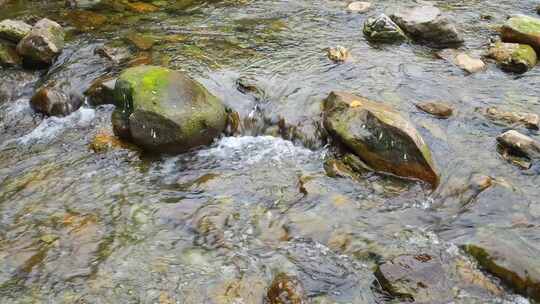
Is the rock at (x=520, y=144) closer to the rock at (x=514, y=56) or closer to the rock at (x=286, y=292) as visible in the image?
the rock at (x=514, y=56)

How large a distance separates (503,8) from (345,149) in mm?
6819

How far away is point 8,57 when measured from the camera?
9375 mm

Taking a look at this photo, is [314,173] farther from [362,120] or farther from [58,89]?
[58,89]

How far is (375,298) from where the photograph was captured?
488cm

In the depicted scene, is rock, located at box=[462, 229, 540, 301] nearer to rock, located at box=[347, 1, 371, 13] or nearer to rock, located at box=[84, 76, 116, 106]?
rock, located at box=[84, 76, 116, 106]

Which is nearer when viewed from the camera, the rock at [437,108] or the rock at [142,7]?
the rock at [437,108]

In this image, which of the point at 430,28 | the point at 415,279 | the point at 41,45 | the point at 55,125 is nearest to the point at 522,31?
the point at 430,28

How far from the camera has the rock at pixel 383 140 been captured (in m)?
6.52

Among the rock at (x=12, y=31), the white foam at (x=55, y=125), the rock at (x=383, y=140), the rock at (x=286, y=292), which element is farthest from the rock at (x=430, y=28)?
the rock at (x=12, y=31)

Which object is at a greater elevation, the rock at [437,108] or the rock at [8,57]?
the rock at [8,57]

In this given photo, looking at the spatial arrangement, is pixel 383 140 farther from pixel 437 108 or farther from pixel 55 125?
pixel 55 125

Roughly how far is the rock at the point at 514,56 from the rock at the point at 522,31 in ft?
0.47

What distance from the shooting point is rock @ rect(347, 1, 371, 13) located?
11.4 metres

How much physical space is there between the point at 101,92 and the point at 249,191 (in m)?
3.54
